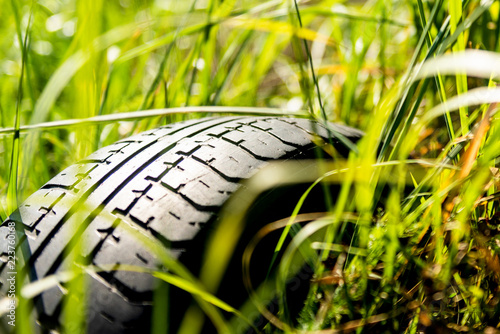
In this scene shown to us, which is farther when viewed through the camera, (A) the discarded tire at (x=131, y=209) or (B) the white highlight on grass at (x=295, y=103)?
(B) the white highlight on grass at (x=295, y=103)

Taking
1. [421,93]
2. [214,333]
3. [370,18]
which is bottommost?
[214,333]

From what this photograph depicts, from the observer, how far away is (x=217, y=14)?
117 cm

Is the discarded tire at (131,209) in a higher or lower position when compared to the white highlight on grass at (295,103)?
higher

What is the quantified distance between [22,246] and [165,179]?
214 mm

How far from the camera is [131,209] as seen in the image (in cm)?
60

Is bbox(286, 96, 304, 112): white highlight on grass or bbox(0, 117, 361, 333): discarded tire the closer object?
bbox(0, 117, 361, 333): discarded tire

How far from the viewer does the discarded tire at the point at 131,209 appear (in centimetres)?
55

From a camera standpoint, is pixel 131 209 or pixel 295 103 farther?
pixel 295 103

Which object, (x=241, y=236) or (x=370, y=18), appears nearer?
(x=241, y=236)

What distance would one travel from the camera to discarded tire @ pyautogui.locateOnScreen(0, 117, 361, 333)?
A: 1.81ft

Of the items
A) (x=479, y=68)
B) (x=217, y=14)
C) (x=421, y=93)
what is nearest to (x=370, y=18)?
(x=217, y=14)

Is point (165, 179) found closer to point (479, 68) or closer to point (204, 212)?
point (204, 212)

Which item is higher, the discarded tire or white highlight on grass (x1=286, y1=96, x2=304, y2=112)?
the discarded tire

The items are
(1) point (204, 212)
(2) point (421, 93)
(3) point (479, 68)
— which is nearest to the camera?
(3) point (479, 68)
